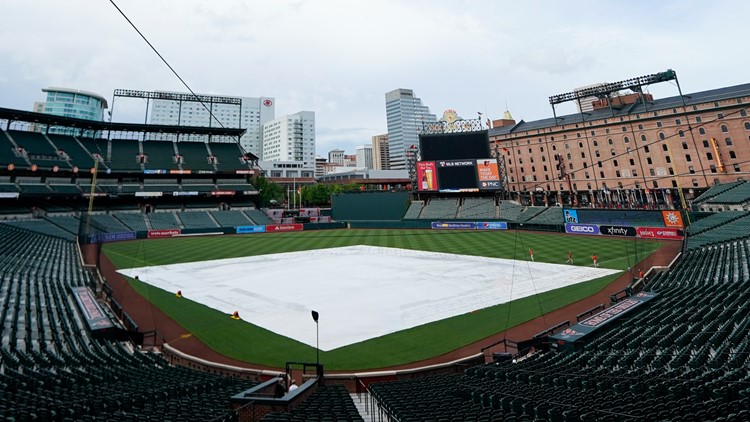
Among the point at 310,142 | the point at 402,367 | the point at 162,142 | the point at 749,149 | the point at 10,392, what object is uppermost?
the point at 310,142

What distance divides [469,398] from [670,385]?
15.8ft

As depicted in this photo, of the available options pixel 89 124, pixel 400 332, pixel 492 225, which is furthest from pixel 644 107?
pixel 89 124

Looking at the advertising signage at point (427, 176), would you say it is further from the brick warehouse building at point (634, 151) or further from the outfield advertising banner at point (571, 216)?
the outfield advertising banner at point (571, 216)

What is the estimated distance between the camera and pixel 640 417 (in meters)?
6.00

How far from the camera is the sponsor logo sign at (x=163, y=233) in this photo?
2325 inches

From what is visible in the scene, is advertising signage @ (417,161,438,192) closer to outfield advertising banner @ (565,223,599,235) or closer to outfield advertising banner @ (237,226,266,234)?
outfield advertising banner @ (565,223,599,235)

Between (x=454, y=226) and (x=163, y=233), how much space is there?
51874mm

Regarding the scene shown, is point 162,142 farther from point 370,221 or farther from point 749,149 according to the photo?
Answer: point 749,149

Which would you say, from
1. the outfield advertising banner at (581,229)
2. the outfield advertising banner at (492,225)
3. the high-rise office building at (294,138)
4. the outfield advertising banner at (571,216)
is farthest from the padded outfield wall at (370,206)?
the high-rise office building at (294,138)

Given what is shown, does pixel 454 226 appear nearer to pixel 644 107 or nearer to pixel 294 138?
pixel 644 107

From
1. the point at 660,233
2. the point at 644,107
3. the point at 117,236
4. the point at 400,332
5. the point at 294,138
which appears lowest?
the point at 400,332

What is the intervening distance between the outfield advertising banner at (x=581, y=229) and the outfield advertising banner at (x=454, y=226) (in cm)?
1534

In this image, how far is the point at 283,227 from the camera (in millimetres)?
70062

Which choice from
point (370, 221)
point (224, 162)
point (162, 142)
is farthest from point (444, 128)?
point (162, 142)
